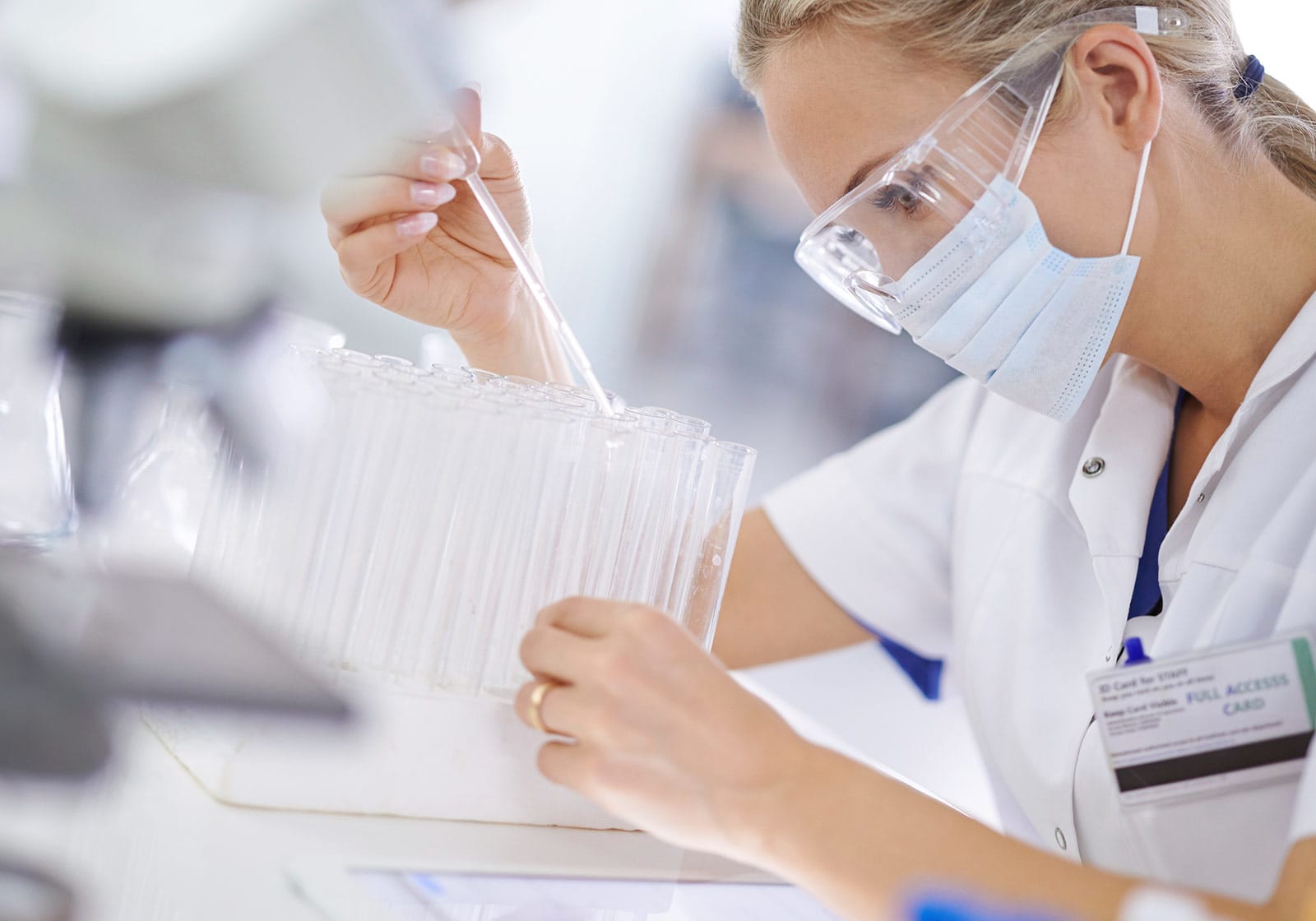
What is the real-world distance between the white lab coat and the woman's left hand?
1.15 ft

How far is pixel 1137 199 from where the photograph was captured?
3.44ft

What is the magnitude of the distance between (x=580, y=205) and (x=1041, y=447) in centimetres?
343

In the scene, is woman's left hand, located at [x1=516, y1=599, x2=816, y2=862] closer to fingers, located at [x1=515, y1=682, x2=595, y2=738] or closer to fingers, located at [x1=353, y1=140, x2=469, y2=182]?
fingers, located at [x1=515, y1=682, x2=595, y2=738]

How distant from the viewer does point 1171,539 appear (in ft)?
3.43

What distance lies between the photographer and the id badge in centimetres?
83

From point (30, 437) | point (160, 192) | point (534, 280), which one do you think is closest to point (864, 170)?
point (534, 280)

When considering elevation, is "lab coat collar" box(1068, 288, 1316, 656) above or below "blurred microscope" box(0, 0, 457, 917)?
above

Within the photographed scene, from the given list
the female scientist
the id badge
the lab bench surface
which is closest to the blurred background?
the female scientist

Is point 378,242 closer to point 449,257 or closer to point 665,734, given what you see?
point 449,257

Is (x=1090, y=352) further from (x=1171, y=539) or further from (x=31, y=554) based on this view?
(x=31, y=554)

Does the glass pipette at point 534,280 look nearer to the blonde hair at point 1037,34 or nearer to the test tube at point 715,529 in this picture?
the test tube at point 715,529

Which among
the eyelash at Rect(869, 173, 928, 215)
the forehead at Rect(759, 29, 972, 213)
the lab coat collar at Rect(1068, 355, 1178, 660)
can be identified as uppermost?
the forehead at Rect(759, 29, 972, 213)

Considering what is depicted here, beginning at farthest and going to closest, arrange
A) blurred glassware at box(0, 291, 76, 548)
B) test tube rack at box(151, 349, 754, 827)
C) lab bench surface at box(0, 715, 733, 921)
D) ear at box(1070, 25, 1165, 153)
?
ear at box(1070, 25, 1165, 153), blurred glassware at box(0, 291, 76, 548), test tube rack at box(151, 349, 754, 827), lab bench surface at box(0, 715, 733, 921)

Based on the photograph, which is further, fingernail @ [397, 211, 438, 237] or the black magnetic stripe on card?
fingernail @ [397, 211, 438, 237]
